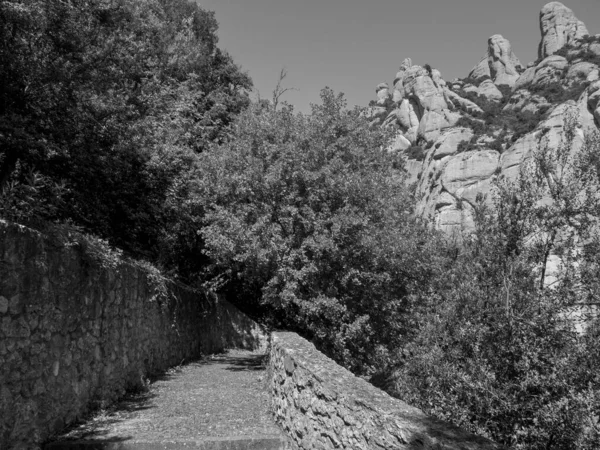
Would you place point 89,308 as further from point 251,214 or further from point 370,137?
point 370,137

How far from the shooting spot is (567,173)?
7.05m

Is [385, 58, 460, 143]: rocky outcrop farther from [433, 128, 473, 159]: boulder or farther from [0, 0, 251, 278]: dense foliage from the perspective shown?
[0, 0, 251, 278]: dense foliage

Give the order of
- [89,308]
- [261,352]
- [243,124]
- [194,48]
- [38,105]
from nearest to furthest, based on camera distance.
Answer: [89,308] → [38,105] → [243,124] → [261,352] → [194,48]

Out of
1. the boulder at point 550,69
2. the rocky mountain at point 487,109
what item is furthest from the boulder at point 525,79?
the boulder at point 550,69

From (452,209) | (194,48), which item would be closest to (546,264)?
(194,48)

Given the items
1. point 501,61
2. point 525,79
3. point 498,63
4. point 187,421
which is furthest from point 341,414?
point 501,61

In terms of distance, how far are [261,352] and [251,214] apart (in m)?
8.73

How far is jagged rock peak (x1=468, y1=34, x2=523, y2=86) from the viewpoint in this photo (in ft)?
284

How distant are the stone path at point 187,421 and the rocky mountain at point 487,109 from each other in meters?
39.8

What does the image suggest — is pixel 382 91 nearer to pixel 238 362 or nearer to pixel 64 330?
pixel 238 362

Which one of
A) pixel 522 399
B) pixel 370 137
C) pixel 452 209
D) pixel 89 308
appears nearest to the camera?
pixel 522 399

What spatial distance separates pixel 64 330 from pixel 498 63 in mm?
97584

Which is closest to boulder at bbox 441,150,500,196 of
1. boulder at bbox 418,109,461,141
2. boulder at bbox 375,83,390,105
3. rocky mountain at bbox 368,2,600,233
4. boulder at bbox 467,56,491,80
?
rocky mountain at bbox 368,2,600,233

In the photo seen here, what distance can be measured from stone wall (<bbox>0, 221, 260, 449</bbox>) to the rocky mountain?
4025 cm
